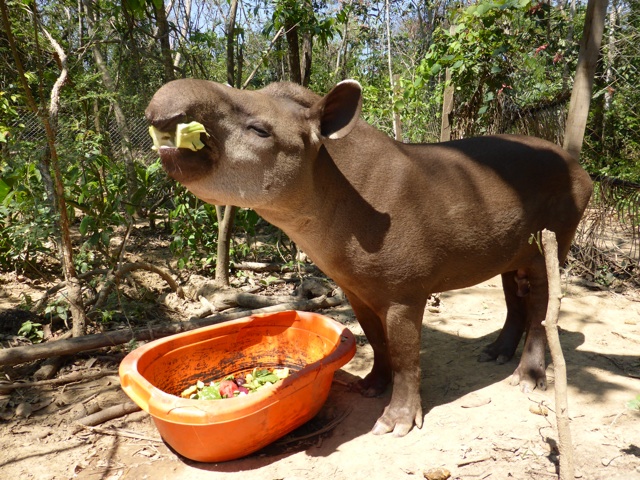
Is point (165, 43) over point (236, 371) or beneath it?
over

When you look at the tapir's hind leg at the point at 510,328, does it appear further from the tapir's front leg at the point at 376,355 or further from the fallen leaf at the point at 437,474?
the fallen leaf at the point at 437,474

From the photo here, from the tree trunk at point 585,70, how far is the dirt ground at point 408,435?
1.69 meters

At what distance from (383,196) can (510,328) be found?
67.0 inches

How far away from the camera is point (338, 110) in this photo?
2.60 meters

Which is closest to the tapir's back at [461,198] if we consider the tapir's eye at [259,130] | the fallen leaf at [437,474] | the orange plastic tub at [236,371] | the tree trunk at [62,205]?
the tapir's eye at [259,130]

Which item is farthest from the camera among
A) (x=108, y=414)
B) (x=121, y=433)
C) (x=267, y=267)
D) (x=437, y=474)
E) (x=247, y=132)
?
(x=267, y=267)

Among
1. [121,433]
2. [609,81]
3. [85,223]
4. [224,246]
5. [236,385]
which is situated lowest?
[121,433]

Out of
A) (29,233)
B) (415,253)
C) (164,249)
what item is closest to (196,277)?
(164,249)

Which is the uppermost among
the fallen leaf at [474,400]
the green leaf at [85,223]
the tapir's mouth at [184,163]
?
the tapir's mouth at [184,163]

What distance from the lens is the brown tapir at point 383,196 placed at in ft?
7.66

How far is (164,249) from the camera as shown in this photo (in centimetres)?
628

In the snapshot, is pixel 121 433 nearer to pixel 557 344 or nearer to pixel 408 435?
pixel 408 435

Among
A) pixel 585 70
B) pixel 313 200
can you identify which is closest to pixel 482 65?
pixel 585 70

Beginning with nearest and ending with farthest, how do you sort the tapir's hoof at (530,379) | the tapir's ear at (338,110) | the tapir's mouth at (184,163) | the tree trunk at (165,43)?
the tapir's mouth at (184,163) < the tapir's ear at (338,110) < the tapir's hoof at (530,379) < the tree trunk at (165,43)
